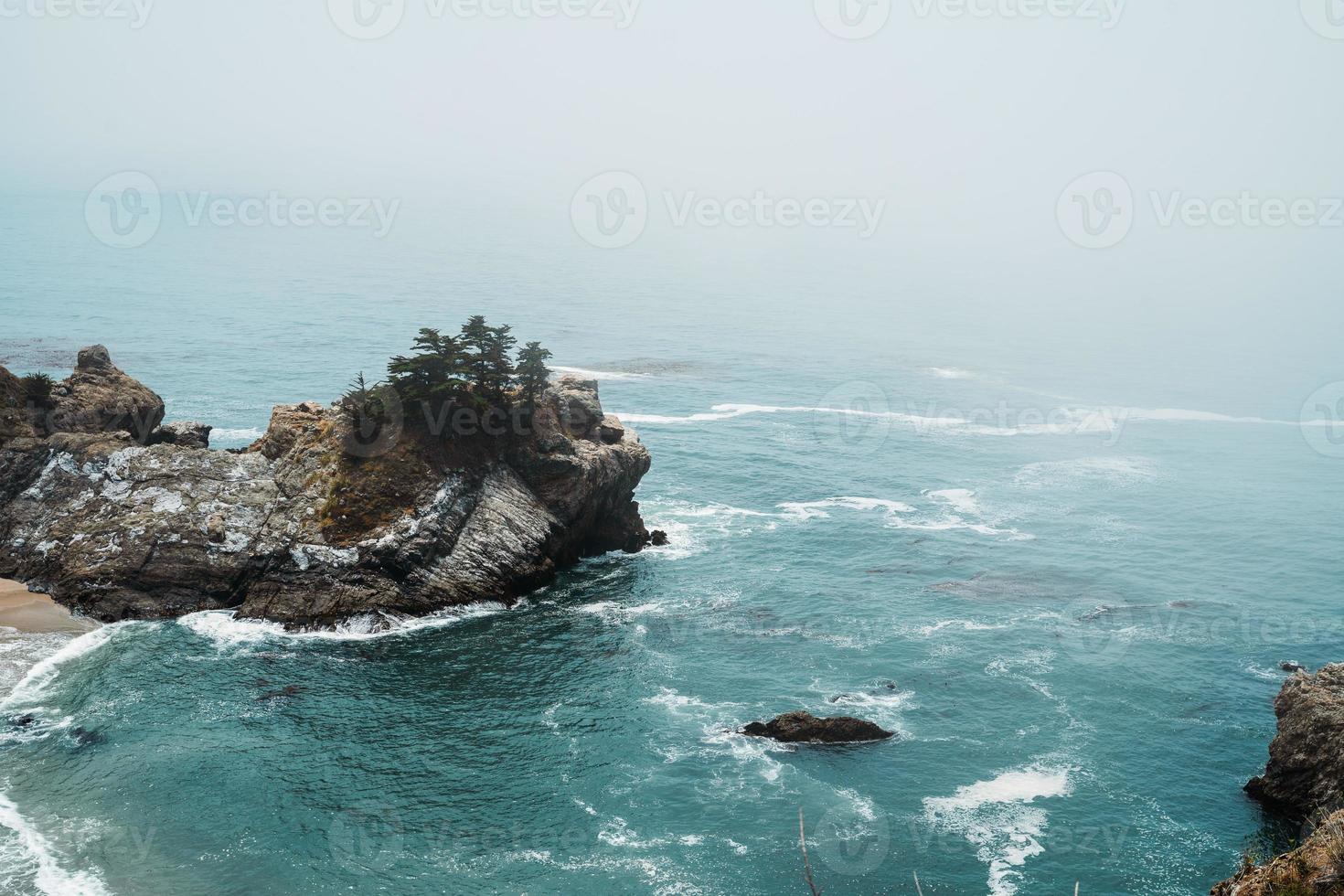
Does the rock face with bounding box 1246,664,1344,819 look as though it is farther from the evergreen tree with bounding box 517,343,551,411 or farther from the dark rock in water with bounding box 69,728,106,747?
the dark rock in water with bounding box 69,728,106,747

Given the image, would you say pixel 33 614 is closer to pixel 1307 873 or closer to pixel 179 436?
pixel 179 436

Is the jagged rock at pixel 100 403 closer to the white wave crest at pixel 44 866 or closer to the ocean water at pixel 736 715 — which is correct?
the ocean water at pixel 736 715

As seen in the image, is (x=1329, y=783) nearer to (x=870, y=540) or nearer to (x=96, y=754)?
(x=870, y=540)

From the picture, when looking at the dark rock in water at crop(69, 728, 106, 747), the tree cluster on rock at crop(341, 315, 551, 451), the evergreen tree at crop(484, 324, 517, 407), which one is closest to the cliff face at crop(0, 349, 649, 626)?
the tree cluster on rock at crop(341, 315, 551, 451)

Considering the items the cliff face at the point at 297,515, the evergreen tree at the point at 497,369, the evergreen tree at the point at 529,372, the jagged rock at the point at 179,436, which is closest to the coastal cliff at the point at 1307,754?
the cliff face at the point at 297,515

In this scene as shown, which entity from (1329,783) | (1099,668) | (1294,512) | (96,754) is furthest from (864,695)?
Result: (1294,512)

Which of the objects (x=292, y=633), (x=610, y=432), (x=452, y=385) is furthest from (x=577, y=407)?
(x=292, y=633)
